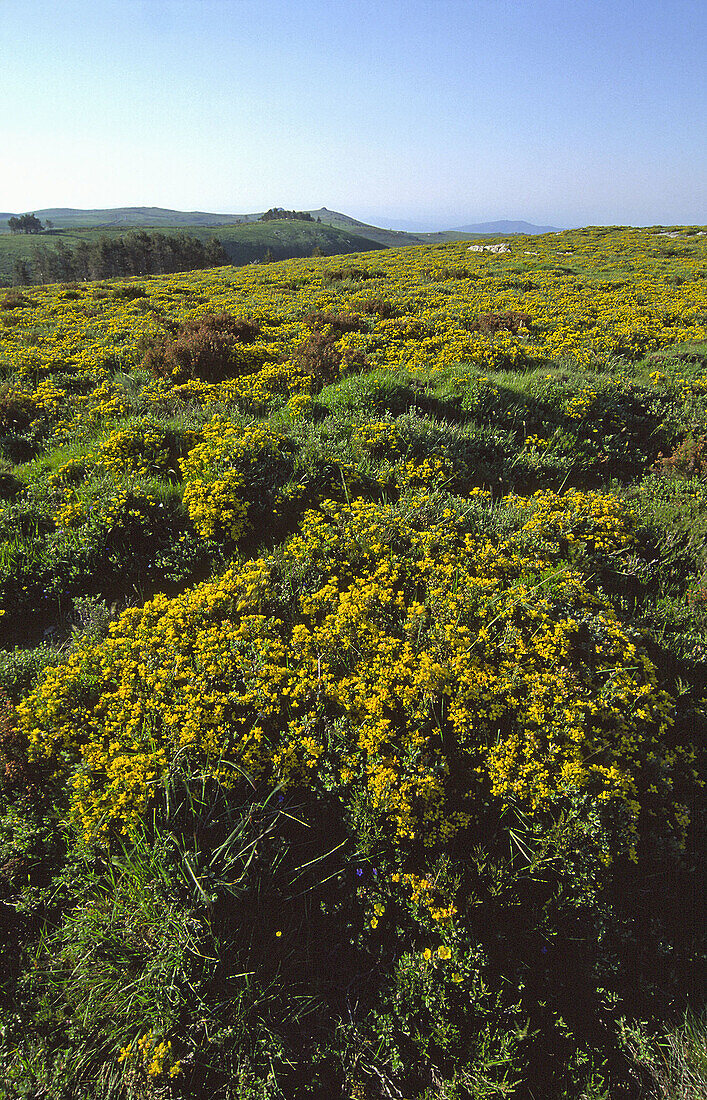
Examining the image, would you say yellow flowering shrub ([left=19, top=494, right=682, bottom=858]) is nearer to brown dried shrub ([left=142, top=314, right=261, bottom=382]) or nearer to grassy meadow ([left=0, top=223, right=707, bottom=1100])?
grassy meadow ([left=0, top=223, right=707, bottom=1100])

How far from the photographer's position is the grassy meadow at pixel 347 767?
321 centimetres

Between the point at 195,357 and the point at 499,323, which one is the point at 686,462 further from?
the point at 195,357

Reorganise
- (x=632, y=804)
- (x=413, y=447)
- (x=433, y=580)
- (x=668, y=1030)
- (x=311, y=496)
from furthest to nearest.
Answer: (x=413, y=447)
(x=311, y=496)
(x=433, y=580)
(x=632, y=804)
(x=668, y=1030)

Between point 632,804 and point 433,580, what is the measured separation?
2.67 metres

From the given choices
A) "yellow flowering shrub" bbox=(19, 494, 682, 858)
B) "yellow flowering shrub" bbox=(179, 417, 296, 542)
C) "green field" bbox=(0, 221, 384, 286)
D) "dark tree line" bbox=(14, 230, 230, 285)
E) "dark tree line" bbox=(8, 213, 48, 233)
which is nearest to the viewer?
"yellow flowering shrub" bbox=(19, 494, 682, 858)

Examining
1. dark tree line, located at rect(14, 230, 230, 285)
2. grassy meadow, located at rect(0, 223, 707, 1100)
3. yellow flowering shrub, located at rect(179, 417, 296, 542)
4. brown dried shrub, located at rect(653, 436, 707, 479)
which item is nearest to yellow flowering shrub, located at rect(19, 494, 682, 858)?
grassy meadow, located at rect(0, 223, 707, 1100)

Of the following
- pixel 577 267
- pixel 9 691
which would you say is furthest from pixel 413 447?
pixel 577 267

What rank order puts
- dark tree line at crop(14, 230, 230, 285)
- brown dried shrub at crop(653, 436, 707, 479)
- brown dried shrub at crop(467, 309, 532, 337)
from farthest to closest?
dark tree line at crop(14, 230, 230, 285)
brown dried shrub at crop(467, 309, 532, 337)
brown dried shrub at crop(653, 436, 707, 479)

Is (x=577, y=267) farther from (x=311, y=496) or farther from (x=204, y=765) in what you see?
(x=204, y=765)

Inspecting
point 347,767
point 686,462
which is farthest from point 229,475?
point 686,462

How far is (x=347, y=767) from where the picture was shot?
4062mm

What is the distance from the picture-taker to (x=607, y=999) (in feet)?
11.3

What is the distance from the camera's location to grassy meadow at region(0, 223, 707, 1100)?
3213mm

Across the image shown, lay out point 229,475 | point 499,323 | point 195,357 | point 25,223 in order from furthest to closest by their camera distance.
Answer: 1. point 25,223
2. point 499,323
3. point 195,357
4. point 229,475
